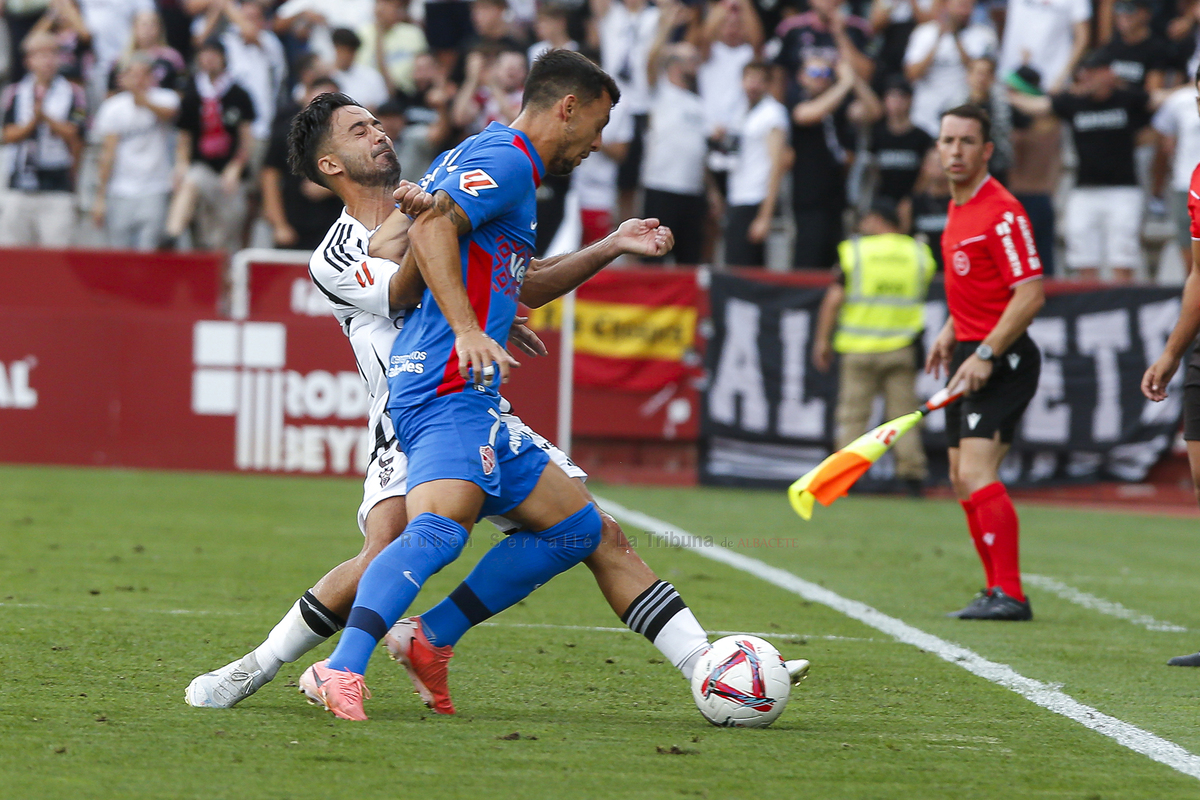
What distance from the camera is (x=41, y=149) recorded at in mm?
13969

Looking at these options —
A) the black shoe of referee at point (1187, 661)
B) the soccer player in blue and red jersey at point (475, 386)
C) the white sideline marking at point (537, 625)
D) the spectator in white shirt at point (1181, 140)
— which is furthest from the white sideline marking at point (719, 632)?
the spectator in white shirt at point (1181, 140)

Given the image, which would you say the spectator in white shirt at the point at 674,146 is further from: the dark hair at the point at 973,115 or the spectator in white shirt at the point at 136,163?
the dark hair at the point at 973,115

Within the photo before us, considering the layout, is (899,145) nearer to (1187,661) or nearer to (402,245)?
(1187,661)

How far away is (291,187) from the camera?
13.9 m

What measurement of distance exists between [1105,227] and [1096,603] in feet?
23.7

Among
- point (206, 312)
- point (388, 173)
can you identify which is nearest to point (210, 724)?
point (388, 173)

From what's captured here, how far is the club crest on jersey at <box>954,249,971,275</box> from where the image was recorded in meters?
7.07

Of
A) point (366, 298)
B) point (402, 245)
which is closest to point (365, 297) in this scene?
point (366, 298)

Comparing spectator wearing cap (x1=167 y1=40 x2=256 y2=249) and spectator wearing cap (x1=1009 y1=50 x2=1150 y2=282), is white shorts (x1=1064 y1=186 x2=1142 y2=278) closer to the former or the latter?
spectator wearing cap (x1=1009 y1=50 x2=1150 y2=282)

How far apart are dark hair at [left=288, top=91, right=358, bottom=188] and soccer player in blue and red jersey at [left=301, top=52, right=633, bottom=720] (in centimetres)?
57

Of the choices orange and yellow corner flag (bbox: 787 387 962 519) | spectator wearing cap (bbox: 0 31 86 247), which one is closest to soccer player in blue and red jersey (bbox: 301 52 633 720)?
orange and yellow corner flag (bbox: 787 387 962 519)

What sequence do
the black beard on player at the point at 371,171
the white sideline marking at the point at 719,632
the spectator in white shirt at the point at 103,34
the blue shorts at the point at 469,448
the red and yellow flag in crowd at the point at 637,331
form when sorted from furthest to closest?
the spectator in white shirt at the point at 103,34
the red and yellow flag in crowd at the point at 637,331
the white sideline marking at the point at 719,632
the black beard on player at the point at 371,171
the blue shorts at the point at 469,448

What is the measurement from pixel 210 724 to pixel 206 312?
364 inches

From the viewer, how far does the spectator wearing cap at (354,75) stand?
13953 mm
